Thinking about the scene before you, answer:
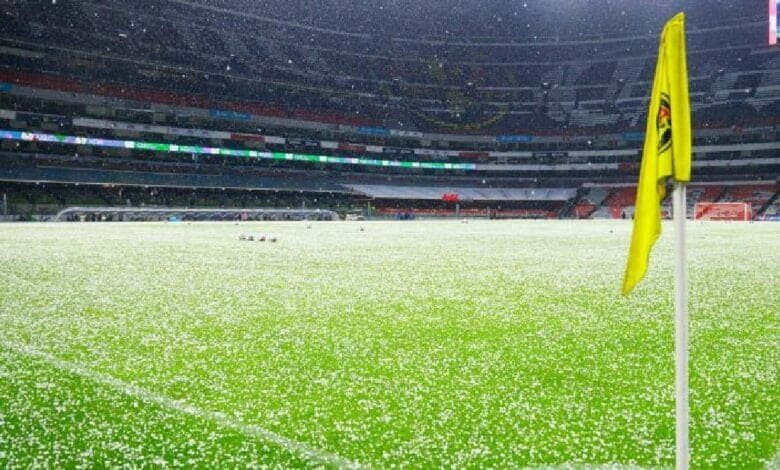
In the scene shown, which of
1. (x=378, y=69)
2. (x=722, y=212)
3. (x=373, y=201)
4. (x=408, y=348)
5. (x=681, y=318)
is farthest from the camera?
(x=378, y=69)

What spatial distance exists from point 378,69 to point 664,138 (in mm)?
78656

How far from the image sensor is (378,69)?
254ft

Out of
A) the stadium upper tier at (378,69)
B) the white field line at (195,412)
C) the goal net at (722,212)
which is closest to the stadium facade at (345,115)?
the stadium upper tier at (378,69)

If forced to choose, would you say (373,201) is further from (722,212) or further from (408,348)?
(408,348)

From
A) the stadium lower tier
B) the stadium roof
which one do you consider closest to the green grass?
the stadium lower tier

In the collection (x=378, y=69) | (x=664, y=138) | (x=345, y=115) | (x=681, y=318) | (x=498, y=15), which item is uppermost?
(x=498, y=15)

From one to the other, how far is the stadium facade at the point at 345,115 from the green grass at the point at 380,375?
4563cm

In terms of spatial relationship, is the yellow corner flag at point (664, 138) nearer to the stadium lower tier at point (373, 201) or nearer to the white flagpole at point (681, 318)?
the white flagpole at point (681, 318)

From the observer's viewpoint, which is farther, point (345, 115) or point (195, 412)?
point (345, 115)

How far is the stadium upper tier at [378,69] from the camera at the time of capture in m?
58.3

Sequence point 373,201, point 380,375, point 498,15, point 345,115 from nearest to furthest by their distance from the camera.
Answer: point 380,375
point 373,201
point 345,115
point 498,15

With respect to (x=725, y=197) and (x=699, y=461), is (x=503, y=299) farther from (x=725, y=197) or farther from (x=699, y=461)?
(x=725, y=197)

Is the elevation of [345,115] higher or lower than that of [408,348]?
higher

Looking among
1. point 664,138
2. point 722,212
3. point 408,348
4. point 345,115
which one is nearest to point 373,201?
point 345,115
